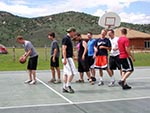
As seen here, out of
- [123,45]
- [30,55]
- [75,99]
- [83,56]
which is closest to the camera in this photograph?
[75,99]

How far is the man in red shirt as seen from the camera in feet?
35.9

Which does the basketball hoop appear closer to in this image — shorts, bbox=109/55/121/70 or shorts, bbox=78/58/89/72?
shorts, bbox=78/58/89/72

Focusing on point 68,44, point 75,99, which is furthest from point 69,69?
point 75,99

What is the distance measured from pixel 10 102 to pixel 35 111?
143 centimetres

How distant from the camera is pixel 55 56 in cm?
1245

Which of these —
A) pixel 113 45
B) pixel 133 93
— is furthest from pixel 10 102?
pixel 113 45

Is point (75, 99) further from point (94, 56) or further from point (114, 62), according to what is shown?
point (94, 56)

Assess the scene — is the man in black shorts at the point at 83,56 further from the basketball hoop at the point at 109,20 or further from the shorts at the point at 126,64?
the basketball hoop at the point at 109,20

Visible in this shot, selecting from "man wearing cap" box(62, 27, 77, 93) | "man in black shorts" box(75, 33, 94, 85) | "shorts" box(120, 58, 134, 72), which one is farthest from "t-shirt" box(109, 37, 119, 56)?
"man wearing cap" box(62, 27, 77, 93)

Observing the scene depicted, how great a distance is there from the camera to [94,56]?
1223 cm

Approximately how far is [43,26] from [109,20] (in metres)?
75.1

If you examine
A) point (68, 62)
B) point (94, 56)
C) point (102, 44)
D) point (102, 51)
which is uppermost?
point (102, 44)

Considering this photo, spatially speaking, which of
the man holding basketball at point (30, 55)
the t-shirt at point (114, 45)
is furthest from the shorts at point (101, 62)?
the man holding basketball at point (30, 55)

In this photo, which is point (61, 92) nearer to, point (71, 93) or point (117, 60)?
point (71, 93)
